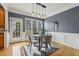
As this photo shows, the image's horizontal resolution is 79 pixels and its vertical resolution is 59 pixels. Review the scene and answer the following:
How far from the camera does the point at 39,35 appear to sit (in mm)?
2244

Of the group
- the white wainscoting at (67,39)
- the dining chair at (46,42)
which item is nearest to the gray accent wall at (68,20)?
the white wainscoting at (67,39)

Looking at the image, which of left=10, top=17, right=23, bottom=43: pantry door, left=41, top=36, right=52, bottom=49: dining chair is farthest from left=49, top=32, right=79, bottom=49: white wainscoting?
left=10, top=17, right=23, bottom=43: pantry door

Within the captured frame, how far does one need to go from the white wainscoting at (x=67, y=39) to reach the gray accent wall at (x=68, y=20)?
0.40ft

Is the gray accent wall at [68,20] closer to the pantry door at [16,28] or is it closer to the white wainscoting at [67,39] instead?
the white wainscoting at [67,39]

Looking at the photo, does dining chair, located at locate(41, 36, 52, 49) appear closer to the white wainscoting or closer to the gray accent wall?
the white wainscoting

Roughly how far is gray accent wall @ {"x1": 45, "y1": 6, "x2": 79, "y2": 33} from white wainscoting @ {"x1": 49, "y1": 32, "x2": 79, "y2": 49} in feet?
0.40

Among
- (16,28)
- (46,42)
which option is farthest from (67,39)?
(16,28)

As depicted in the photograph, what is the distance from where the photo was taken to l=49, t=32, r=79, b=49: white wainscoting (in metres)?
2.06

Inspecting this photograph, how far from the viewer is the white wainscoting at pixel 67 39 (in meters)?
2.06

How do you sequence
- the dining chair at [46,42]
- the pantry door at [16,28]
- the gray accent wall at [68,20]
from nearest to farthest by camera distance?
the pantry door at [16,28]
the dining chair at [46,42]
the gray accent wall at [68,20]

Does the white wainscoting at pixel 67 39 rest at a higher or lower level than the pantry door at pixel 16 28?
lower

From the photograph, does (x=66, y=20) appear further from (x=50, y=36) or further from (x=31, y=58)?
(x=31, y=58)

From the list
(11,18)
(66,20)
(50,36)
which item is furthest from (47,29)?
(11,18)

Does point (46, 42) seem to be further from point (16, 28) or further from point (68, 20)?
point (68, 20)
